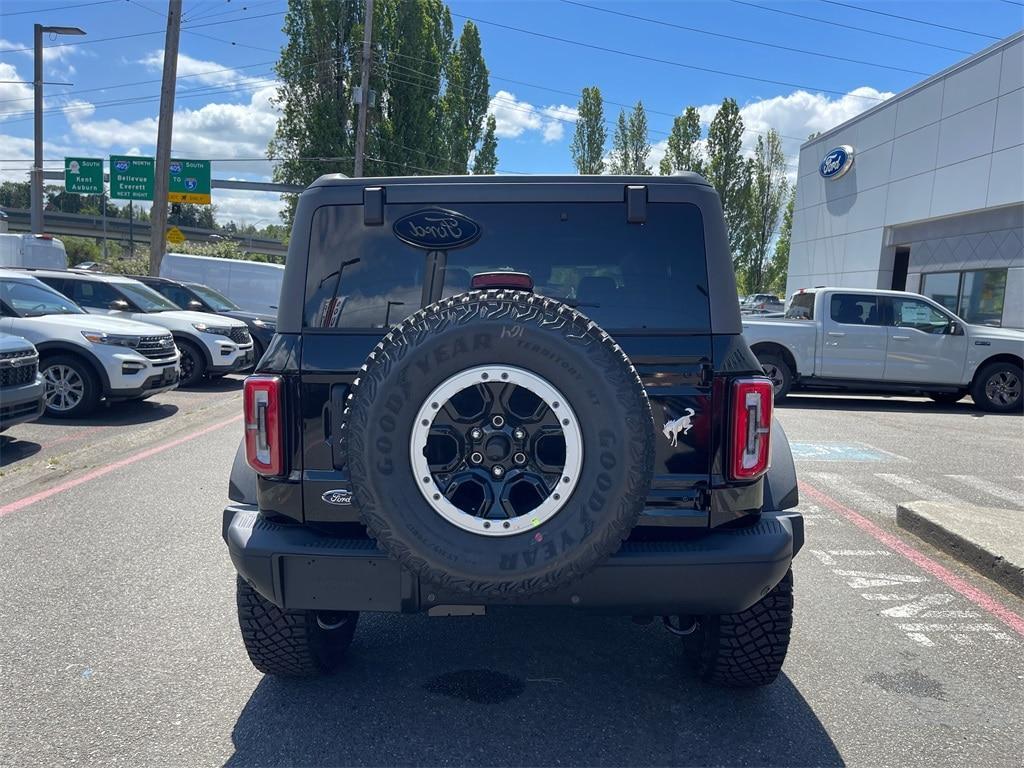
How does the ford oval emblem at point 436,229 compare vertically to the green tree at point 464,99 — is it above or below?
below

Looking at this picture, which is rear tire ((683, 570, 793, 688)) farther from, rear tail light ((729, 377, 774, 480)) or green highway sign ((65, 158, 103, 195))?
green highway sign ((65, 158, 103, 195))

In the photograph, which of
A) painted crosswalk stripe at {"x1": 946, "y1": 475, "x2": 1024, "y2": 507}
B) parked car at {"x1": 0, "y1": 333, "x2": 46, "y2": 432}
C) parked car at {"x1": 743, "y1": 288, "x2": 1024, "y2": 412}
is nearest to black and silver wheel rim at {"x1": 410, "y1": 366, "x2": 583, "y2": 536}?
painted crosswalk stripe at {"x1": 946, "y1": 475, "x2": 1024, "y2": 507}

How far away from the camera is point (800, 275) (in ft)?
98.9

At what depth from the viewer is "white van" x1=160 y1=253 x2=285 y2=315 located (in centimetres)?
1819

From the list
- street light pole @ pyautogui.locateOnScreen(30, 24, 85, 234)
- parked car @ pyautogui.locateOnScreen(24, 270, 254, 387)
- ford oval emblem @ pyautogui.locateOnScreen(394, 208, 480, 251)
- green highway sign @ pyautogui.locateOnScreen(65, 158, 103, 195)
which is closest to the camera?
ford oval emblem @ pyautogui.locateOnScreen(394, 208, 480, 251)

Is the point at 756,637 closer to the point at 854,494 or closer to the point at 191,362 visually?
the point at 854,494

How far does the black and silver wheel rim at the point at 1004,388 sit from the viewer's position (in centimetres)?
1223

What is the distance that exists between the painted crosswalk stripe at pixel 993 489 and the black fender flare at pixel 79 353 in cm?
942

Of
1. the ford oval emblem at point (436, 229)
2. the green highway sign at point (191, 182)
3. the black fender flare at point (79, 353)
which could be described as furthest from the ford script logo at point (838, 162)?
the ford oval emblem at point (436, 229)

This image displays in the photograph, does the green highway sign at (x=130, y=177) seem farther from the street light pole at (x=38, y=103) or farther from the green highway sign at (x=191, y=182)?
the street light pole at (x=38, y=103)

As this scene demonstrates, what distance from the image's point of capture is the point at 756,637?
117 inches

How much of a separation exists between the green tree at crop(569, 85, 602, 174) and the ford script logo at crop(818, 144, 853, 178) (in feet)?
79.8

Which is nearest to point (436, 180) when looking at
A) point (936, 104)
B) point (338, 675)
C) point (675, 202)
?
point (675, 202)

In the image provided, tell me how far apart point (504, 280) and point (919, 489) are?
233 inches
